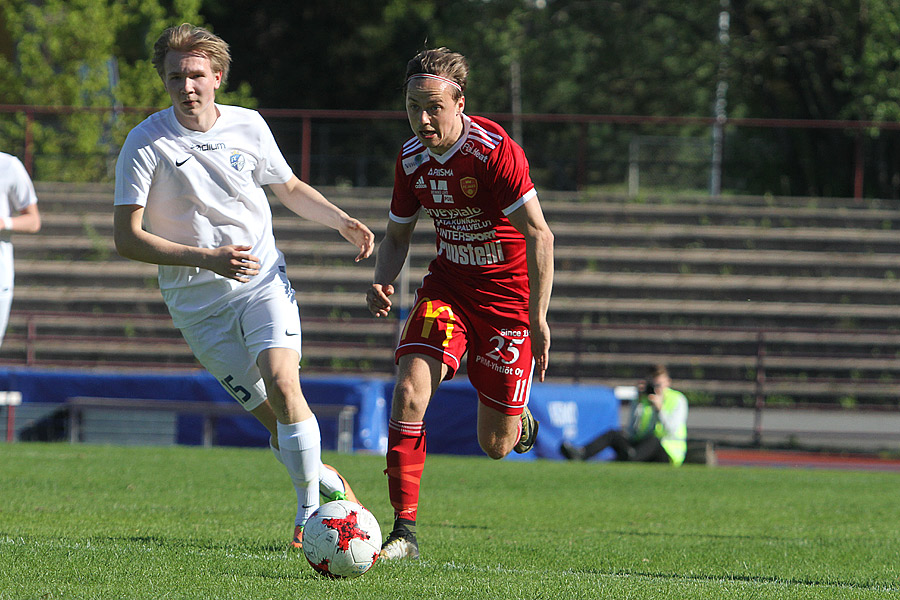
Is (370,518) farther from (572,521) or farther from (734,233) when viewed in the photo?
(734,233)

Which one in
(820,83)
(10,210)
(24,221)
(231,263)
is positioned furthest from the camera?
(820,83)

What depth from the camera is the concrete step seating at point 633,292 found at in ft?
58.8

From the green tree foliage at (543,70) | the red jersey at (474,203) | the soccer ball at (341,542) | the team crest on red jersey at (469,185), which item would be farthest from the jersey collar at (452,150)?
the green tree foliage at (543,70)

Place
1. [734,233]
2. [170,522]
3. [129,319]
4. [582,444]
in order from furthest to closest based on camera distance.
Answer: [734,233] < [129,319] < [582,444] < [170,522]

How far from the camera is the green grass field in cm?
412

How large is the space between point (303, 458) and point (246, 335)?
614 millimetres

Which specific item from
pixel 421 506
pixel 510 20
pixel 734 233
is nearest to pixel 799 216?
pixel 734 233

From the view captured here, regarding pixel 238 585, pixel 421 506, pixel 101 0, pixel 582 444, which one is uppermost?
pixel 101 0

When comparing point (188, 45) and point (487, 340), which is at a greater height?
point (188, 45)

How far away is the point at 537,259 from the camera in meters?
5.12

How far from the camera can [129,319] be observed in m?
18.1

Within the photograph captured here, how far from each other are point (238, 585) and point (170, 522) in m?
2.20

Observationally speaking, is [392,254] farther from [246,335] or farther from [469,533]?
[469,533]

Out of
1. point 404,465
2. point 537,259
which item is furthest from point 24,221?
point 537,259
